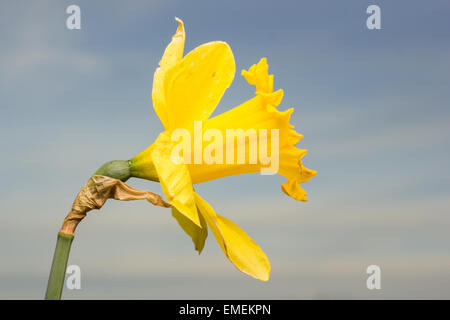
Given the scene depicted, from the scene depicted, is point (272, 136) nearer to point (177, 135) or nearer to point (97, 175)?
point (177, 135)

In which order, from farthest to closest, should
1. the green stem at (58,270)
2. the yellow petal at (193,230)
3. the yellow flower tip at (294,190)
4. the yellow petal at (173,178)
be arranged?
the yellow petal at (193,230), the yellow flower tip at (294,190), the green stem at (58,270), the yellow petal at (173,178)

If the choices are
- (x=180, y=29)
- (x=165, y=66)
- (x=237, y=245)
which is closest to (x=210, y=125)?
(x=165, y=66)

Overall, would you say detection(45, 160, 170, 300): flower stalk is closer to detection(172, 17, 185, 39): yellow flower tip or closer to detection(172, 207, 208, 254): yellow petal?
detection(172, 207, 208, 254): yellow petal

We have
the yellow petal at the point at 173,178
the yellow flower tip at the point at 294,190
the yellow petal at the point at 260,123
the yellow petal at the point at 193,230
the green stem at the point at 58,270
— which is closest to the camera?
the yellow petal at the point at 173,178

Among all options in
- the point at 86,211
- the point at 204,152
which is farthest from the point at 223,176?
the point at 86,211

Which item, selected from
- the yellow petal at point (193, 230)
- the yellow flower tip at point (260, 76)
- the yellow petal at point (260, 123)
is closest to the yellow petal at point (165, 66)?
the yellow petal at point (260, 123)

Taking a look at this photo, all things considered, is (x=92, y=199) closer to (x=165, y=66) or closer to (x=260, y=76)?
(x=165, y=66)

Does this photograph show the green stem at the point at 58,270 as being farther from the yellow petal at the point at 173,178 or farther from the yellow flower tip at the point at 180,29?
the yellow flower tip at the point at 180,29
